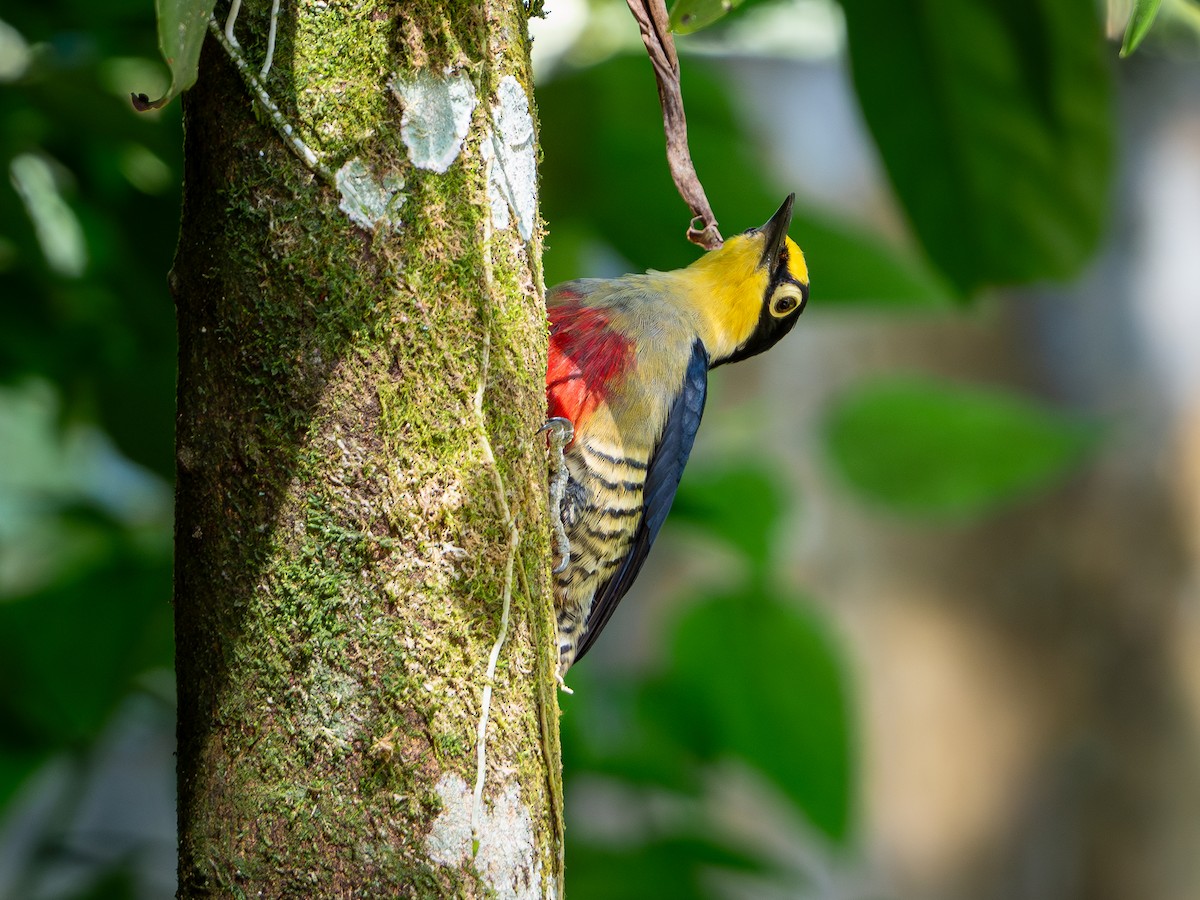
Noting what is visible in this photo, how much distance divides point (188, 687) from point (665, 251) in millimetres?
1792

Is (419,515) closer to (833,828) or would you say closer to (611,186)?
(611,186)

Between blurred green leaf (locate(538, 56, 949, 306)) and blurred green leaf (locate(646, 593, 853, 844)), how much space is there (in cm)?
97

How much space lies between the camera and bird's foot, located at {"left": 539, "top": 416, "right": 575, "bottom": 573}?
2061 mm

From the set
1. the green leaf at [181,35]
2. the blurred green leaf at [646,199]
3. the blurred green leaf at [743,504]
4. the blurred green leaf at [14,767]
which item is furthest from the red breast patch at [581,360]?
the blurred green leaf at [14,767]

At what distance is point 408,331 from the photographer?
123 centimetres

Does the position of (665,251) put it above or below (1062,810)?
below

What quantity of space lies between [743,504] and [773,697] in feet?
1.81

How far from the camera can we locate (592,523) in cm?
229

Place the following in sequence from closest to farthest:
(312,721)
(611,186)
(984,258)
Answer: (312,721)
(984,258)
(611,186)

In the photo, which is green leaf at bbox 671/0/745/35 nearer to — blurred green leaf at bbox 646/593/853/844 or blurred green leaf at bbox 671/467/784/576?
blurred green leaf at bbox 671/467/784/576

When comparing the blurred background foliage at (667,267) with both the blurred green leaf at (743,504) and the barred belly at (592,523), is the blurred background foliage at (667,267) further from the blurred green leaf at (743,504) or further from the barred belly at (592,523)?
the barred belly at (592,523)

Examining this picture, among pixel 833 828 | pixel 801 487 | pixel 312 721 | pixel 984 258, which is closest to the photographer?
pixel 312 721

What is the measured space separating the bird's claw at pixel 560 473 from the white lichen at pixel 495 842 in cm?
86

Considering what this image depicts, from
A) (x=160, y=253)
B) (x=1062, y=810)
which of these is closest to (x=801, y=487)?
(x=1062, y=810)
